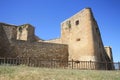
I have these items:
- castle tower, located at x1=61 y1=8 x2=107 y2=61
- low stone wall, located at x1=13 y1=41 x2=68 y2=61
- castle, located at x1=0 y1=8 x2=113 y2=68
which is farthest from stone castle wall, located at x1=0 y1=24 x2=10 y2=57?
castle tower, located at x1=61 y1=8 x2=107 y2=61

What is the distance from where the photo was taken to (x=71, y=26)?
82.4 ft

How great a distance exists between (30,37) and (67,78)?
68.0ft

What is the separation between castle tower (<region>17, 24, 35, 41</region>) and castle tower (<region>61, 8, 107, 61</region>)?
7.18 meters

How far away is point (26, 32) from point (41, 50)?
8.25 m

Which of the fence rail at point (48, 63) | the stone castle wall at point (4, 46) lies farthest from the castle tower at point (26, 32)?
the fence rail at point (48, 63)

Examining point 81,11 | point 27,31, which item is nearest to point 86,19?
point 81,11

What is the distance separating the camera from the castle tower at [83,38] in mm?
21703

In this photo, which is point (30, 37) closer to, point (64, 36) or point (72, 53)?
point (64, 36)

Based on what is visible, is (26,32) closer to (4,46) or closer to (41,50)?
(41,50)

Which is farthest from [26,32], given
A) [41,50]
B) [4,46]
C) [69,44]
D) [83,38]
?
[83,38]

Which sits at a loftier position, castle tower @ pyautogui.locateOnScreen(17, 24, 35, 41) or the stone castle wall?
castle tower @ pyautogui.locateOnScreen(17, 24, 35, 41)

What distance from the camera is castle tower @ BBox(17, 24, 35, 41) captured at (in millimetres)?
29875

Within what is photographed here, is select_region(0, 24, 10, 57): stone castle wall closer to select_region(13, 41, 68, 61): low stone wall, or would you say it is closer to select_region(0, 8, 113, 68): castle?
select_region(0, 8, 113, 68): castle

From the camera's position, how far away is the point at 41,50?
2256 centimetres
